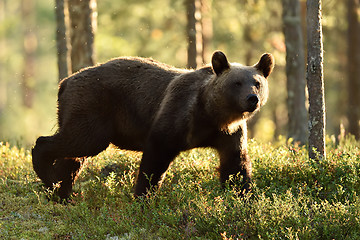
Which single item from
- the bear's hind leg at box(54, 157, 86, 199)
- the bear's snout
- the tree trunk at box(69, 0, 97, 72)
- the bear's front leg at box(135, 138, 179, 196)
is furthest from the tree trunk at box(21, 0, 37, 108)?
the bear's snout

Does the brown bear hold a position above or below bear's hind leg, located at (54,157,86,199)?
above

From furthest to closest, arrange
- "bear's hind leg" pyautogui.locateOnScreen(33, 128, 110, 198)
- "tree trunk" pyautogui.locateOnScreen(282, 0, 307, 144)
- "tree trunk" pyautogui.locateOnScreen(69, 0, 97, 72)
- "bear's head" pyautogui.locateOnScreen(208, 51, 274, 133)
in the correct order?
"tree trunk" pyautogui.locateOnScreen(282, 0, 307, 144), "tree trunk" pyautogui.locateOnScreen(69, 0, 97, 72), "bear's hind leg" pyautogui.locateOnScreen(33, 128, 110, 198), "bear's head" pyautogui.locateOnScreen(208, 51, 274, 133)

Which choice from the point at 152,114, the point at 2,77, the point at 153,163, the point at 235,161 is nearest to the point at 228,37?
the point at 152,114

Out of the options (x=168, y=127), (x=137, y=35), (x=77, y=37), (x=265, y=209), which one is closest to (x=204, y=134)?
(x=168, y=127)

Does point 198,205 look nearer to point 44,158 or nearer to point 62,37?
point 44,158

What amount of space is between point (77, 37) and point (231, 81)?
5.58 m

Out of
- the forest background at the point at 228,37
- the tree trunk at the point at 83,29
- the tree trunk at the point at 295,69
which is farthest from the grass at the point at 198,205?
the forest background at the point at 228,37

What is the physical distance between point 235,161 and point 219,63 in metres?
1.39

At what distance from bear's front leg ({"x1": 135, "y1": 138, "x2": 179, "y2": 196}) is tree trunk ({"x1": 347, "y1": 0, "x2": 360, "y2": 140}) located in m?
11.1

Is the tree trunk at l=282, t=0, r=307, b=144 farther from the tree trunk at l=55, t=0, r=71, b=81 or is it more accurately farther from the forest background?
the tree trunk at l=55, t=0, r=71, b=81

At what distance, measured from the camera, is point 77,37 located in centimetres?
1079

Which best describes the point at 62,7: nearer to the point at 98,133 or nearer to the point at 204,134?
the point at 98,133

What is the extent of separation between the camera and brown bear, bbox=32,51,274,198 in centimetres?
647

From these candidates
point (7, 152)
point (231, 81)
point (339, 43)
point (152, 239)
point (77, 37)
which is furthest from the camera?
point (339, 43)
